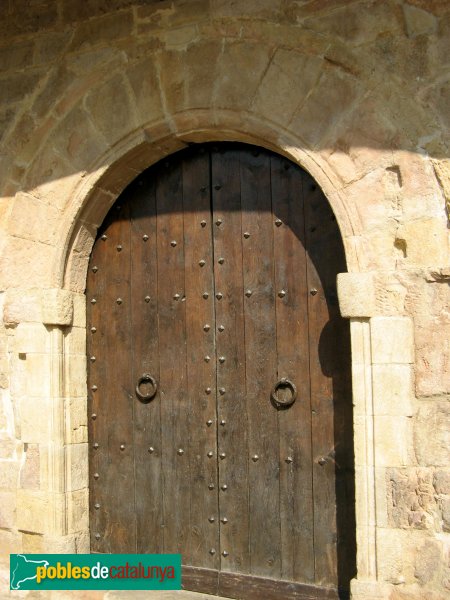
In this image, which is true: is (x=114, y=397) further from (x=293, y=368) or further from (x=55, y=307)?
(x=293, y=368)

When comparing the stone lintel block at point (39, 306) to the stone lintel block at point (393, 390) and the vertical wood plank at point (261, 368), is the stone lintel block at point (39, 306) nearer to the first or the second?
the vertical wood plank at point (261, 368)

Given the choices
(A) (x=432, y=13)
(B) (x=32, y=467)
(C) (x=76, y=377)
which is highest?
(A) (x=432, y=13)

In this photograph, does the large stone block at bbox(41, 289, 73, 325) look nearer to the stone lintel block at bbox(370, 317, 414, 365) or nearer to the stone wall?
the stone wall

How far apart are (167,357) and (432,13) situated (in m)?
2.05

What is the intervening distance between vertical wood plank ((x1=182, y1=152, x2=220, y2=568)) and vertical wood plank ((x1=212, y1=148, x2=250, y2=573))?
0.04 metres

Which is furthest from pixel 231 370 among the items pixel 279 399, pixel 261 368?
pixel 279 399

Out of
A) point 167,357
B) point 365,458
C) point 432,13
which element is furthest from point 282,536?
point 432,13

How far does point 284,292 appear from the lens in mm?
3547

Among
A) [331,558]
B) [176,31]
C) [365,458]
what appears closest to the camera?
[365,458]

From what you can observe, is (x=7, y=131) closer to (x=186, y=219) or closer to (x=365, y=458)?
(x=186, y=219)

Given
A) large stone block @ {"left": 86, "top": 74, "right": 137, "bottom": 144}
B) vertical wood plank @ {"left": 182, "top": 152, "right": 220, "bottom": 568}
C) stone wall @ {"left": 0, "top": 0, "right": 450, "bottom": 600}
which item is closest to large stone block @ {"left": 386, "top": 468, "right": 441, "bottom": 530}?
stone wall @ {"left": 0, "top": 0, "right": 450, "bottom": 600}

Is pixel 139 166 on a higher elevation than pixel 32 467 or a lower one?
higher

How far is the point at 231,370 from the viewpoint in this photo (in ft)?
12.0

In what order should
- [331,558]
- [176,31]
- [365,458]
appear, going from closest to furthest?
[365,458] < [331,558] < [176,31]
